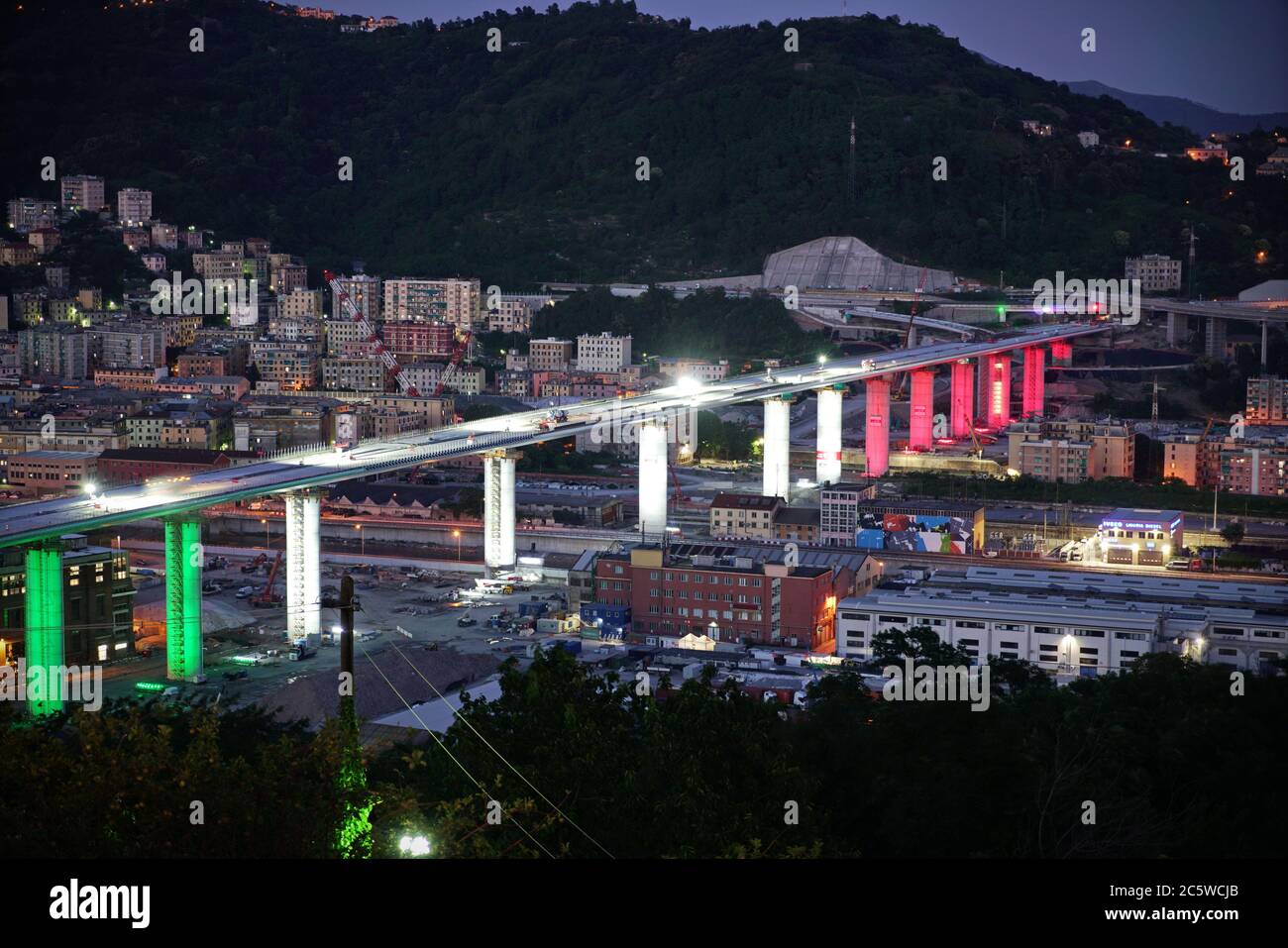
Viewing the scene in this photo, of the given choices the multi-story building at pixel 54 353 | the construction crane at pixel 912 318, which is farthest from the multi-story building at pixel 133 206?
the construction crane at pixel 912 318

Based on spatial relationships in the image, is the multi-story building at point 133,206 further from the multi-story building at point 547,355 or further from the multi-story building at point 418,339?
the multi-story building at point 547,355

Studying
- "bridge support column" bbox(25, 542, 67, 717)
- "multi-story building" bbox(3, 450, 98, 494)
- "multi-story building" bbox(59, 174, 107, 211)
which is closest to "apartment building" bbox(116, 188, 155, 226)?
"multi-story building" bbox(59, 174, 107, 211)

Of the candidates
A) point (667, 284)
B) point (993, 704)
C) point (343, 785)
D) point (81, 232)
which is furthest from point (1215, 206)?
point (343, 785)

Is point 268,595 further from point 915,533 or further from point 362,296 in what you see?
point 362,296

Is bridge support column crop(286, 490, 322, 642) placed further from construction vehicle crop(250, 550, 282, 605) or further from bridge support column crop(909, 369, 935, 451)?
bridge support column crop(909, 369, 935, 451)

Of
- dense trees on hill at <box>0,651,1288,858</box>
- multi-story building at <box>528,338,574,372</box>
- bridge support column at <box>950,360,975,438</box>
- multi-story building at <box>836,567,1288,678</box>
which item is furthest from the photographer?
multi-story building at <box>528,338,574,372</box>
